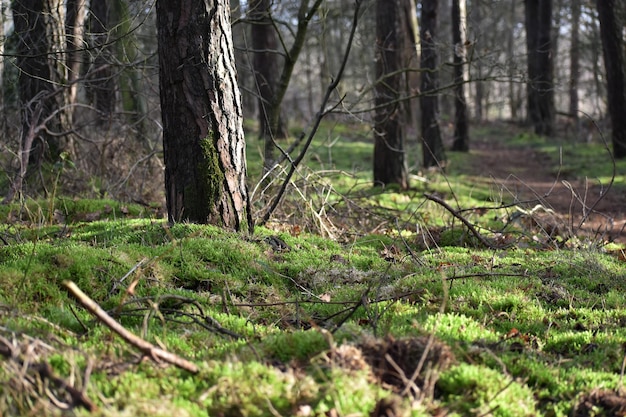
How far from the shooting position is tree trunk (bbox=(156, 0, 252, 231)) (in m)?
5.48

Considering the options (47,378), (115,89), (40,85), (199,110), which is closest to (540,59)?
(115,89)

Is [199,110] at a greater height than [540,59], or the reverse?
[540,59]

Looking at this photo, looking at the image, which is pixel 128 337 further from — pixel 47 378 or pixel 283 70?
pixel 283 70

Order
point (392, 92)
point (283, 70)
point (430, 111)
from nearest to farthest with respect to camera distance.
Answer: point (283, 70) < point (392, 92) < point (430, 111)

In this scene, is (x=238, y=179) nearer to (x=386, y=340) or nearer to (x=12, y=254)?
(x=12, y=254)

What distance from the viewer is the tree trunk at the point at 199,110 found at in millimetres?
5484

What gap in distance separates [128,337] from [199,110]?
121 inches

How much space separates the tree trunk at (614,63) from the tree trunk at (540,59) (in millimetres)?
7077

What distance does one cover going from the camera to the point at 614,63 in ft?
55.9

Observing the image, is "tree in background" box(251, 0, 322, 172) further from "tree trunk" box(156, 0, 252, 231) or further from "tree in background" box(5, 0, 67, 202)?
"tree in background" box(5, 0, 67, 202)

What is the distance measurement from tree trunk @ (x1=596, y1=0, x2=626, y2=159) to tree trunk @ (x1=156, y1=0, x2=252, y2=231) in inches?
580

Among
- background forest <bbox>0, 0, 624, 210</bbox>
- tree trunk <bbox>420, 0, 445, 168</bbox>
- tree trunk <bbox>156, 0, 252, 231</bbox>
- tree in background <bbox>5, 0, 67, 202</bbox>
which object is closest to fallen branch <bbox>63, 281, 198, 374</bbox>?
tree trunk <bbox>156, 0, 252, 231</bbox>

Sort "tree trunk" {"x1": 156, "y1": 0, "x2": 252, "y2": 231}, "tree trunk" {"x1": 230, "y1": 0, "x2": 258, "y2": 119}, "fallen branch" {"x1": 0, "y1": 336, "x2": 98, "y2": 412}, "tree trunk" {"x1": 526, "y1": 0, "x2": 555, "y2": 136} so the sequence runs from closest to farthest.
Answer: "fallen branch" {"x1": 0, "y1": 336, "x2": 98, "y2": 412} < "tree trunk" {"x1": 156, "y1": 0, "x2": 252, "y2": 231} < "tree trunk" {"x1": 230, "y1": 0, "x2": 258, "y2": 119} < "tree trunk" {"x1": 526, "y1": 0, "x2": 555, "y2": 136}

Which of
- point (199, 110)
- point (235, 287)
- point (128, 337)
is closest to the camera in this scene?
point (128, 337)
